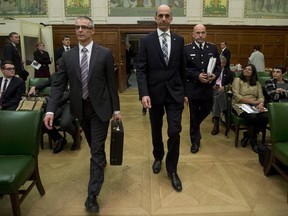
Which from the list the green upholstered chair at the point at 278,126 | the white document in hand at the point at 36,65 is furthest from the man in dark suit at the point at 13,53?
the green upholstered chair at the point at 278,126

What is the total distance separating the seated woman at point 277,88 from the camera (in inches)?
163

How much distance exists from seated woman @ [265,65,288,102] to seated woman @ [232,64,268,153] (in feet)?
0.41

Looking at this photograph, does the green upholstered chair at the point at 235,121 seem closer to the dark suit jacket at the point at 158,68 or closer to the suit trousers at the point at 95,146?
the dark suit jacket at the point at 158,68

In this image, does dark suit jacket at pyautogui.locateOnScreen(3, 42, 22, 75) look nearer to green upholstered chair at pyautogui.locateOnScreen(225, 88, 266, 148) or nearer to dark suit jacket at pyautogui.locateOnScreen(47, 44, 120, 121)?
dark suit jacket at pyautogui.locateOnScreen(47, 44, 120, 121)

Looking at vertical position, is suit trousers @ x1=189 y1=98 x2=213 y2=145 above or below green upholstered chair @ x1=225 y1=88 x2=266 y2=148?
above

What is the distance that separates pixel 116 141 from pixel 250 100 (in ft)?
8.35

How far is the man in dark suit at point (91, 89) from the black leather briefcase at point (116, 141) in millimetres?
81

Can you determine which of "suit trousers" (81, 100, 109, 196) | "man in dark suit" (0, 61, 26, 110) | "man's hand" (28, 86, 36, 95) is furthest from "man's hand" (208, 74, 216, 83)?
"man in dark suit" (0, 61, 26, 110)

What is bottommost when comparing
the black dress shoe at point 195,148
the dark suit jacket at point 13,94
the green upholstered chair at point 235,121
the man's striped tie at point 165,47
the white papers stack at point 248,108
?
the black dress shoe at point 195,148

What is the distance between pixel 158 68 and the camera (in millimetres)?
2867

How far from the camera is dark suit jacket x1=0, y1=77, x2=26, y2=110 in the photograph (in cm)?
411

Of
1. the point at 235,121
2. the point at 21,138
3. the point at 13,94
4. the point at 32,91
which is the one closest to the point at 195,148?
the point at 235,121

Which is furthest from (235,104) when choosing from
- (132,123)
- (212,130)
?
(132,123)

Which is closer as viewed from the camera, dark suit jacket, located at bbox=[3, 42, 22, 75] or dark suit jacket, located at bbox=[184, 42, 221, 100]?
dark suit jacket, located at bbox=[184, 42, 221, 100]
